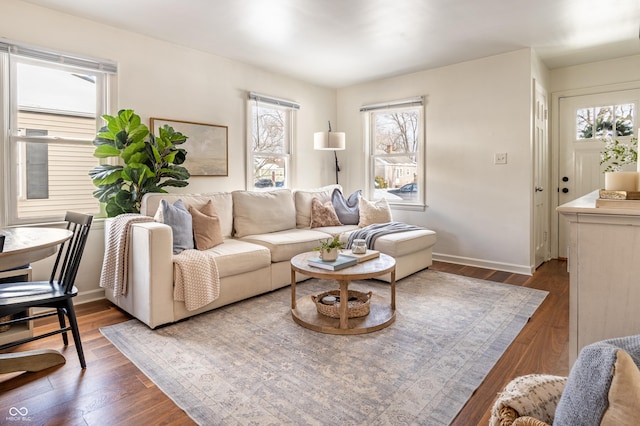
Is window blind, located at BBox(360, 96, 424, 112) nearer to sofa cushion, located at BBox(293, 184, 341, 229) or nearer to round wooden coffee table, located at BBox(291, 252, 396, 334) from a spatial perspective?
sofa cushion, located at BBox(293, 184, 341, 229)

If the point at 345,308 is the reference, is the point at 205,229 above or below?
above

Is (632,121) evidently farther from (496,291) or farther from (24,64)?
(24,64)

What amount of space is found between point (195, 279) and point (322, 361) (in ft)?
3.71

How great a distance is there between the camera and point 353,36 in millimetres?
3582

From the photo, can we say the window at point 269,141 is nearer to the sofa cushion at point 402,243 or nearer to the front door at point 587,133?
the sofa cushion at point 402,243

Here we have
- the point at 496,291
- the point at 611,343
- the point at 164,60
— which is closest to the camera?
the point at 611,343

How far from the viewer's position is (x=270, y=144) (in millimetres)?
4855

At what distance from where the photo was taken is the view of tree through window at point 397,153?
500 centimetres

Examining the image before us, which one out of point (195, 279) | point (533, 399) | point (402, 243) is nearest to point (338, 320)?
point (195, 279)

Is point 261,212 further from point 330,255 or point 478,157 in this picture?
point 478,157

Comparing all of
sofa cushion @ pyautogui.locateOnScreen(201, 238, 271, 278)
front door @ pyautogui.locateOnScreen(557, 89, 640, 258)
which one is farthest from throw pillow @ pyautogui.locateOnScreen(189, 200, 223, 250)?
front door @ pyautogui.locateOnScreen(557, 89, 640, 258)

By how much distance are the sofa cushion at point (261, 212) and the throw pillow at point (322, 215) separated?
0.81 feet

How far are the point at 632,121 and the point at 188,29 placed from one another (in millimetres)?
4880

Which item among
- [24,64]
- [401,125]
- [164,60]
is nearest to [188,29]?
[164,60]
